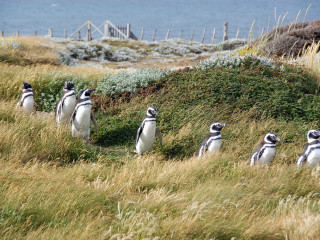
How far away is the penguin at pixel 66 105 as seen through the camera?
8.30 metres

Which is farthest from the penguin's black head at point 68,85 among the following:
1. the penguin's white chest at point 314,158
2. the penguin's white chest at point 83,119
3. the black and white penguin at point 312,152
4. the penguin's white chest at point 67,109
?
the penguin's white chest at point 314,158

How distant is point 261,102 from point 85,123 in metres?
4.55

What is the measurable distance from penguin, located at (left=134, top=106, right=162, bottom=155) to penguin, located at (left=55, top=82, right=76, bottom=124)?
197cm

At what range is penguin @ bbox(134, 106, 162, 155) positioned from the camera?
7.20 m

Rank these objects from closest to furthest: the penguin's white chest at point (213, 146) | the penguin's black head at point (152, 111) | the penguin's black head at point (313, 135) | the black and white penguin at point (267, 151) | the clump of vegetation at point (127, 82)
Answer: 1. the penguin's black head at point (313, 135)
2. the black and white penguin at point (267, 151)
3. the penguin's white chest at point (213, 146)
4. the penguin's black head at point (152, 111)
5. the clump of vegetation at point (127, 82)

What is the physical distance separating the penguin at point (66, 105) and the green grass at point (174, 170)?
2.66ft

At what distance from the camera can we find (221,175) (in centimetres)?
545

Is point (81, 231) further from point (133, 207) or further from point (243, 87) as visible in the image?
point (243, 87)

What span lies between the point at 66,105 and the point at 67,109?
10 cm

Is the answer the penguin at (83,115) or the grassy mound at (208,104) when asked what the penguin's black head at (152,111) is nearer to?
the grassy mound at (208,104)

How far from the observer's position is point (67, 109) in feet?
27.4

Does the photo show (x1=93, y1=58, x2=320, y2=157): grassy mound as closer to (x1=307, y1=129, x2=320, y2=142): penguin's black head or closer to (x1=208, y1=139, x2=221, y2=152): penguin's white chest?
(x1=208, y1=139, x2=221, y2=152): penguin's white chest

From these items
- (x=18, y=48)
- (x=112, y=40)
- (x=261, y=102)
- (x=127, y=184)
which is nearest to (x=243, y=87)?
(x=261, y=102)

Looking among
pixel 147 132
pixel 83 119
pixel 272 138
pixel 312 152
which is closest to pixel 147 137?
pixel 147 132
